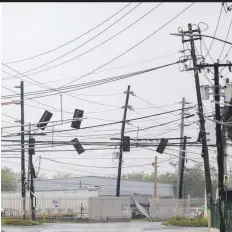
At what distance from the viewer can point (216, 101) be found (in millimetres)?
24781

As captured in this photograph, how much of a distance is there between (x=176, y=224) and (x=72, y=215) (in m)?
12.7

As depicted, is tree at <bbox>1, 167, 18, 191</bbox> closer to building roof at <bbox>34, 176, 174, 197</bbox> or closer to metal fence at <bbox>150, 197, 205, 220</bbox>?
building roof at <bbox>34, 176, 174, 197</bbox>

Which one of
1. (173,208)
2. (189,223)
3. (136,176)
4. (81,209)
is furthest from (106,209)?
(136,176)

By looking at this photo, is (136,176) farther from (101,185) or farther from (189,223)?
(189,223)

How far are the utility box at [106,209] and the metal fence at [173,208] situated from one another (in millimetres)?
2770

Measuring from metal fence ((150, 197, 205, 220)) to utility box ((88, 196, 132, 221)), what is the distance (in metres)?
2.77

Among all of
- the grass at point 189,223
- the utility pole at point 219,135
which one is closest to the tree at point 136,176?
the grass at point 189,223

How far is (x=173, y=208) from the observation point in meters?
45.4

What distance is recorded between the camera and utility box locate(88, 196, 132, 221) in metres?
43.9

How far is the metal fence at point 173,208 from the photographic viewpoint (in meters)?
44.1

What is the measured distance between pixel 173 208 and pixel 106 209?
568cm

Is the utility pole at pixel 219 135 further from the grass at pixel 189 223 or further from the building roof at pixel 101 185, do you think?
the building roof at pixel 101 185

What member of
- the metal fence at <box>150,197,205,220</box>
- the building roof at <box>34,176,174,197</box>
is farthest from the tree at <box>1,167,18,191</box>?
the metal fence at <box>150,197,205,220</box>

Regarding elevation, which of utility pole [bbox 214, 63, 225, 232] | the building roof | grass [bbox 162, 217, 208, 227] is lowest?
grass [bbox 162, 217, 208, 227]
